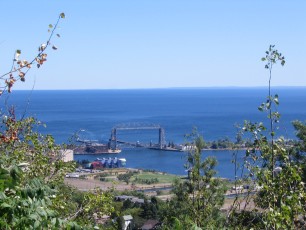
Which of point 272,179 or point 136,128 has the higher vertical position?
point 272,179

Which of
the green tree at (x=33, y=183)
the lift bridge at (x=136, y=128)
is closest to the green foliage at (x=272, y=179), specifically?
the green tree at (x=33, y=183)

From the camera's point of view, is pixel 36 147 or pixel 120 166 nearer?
pixel 36 147

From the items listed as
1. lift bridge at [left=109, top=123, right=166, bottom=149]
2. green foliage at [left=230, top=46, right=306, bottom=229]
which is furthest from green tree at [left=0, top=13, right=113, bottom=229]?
lift bridge at [left=109, top=123, right=166, bottom=149]

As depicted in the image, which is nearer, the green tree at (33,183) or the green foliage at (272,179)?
the green tree at (33,183)

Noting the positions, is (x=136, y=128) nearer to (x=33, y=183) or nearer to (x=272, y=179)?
(x=272, y=179)

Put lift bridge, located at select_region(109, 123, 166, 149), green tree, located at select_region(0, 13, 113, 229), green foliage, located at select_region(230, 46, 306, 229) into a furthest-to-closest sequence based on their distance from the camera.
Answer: lift bridge, located at select_region(109, 123, 166, 149) → green foliage, located at select_region(230, 46, 306, 229) → green tree, located at select_region(0, 13, 113, 229)

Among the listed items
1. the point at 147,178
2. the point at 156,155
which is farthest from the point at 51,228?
the point at 156,155

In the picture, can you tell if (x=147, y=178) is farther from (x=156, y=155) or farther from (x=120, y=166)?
(x=156, y=155)

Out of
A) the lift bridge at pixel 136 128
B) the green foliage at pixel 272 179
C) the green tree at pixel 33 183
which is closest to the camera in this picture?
the green tree at pixel 33 183

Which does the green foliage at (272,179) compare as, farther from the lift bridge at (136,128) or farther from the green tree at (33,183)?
the lift bridge at (136,128)

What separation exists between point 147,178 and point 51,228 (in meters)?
29.2

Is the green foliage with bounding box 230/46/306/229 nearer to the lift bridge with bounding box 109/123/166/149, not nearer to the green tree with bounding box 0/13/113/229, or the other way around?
the green tree with bounding box 0/13/113/229

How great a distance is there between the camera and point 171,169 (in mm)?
35719

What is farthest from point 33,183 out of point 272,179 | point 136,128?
point 136,128
